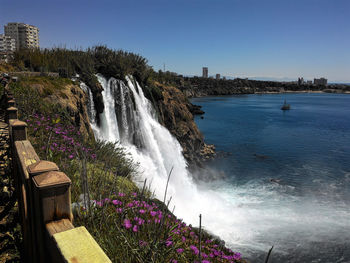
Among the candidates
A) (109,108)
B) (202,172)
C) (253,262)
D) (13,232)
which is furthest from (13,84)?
(202,172)

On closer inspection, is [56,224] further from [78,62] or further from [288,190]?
[288,190]

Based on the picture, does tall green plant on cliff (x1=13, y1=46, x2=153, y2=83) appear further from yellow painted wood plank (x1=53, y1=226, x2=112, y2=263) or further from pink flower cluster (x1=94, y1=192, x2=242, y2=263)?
yellow painted wood plank (x1=53, y1=226, x2=112, y2=263)

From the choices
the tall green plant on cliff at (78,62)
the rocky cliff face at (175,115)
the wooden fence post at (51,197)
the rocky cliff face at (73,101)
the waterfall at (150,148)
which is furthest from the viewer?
the tall green plant on cliff at (78,62)

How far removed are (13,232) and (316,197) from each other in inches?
716

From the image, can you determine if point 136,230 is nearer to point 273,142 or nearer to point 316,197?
point 316,197

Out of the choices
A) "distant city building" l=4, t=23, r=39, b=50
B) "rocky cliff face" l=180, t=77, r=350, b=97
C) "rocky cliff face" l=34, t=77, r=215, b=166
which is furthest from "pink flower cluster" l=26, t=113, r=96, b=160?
"distant city building" l=4, t=23, r=39, b=50

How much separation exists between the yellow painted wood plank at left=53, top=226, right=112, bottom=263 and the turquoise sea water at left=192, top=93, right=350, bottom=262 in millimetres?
10435

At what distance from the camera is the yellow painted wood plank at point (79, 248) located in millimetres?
988

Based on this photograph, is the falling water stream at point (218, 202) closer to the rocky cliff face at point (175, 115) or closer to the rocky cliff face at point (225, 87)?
the rocky cliff face at point (175, 115)

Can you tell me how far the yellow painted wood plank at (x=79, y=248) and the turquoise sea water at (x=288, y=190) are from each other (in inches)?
411

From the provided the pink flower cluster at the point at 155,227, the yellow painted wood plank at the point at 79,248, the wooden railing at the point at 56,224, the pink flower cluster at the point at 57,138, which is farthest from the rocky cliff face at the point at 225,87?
the yellow painted wood plank at the point at 79,248

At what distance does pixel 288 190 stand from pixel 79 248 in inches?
754

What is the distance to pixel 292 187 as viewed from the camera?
722 inches

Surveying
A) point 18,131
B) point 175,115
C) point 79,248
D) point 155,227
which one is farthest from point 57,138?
point 175,115
